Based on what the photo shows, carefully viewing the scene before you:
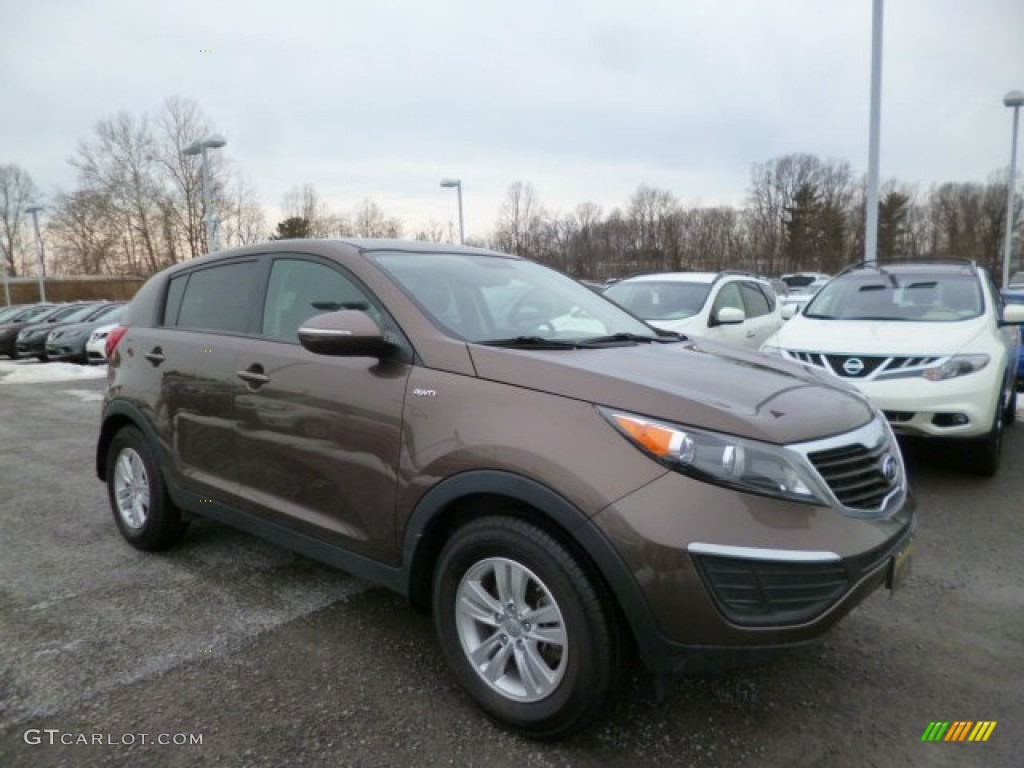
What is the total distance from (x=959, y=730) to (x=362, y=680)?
7.08 ft

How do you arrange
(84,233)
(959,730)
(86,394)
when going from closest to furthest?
(959,730) < (86,394) < (84,233)

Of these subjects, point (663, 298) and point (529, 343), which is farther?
point (663, 298)

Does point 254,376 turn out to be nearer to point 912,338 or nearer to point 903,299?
point 912,338

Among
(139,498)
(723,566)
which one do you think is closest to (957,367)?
(723,566)

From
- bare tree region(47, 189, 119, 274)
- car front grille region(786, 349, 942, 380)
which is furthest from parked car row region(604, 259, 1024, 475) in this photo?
bare tree region(47, 189, 119, 274)

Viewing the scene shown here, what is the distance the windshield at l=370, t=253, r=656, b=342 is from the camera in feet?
9.53

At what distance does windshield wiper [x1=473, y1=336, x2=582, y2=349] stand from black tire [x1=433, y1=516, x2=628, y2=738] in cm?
68

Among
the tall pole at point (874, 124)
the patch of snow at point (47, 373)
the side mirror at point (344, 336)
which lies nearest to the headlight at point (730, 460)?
the side mirror at point (344, 336)

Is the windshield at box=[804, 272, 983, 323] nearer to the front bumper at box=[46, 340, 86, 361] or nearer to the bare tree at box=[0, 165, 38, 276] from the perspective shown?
the front bumper at box=[46, 340, 86, 361]

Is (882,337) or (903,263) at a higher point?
(903,263)

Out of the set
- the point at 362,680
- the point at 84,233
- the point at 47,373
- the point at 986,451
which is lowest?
the point at 47,373

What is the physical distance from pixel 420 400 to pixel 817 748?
5.87 feet

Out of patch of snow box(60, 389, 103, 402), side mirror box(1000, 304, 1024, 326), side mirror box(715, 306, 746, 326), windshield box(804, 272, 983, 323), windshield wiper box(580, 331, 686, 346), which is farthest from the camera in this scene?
patch of snow box(60, 389, 103, 402)

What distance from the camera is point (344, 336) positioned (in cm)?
258
